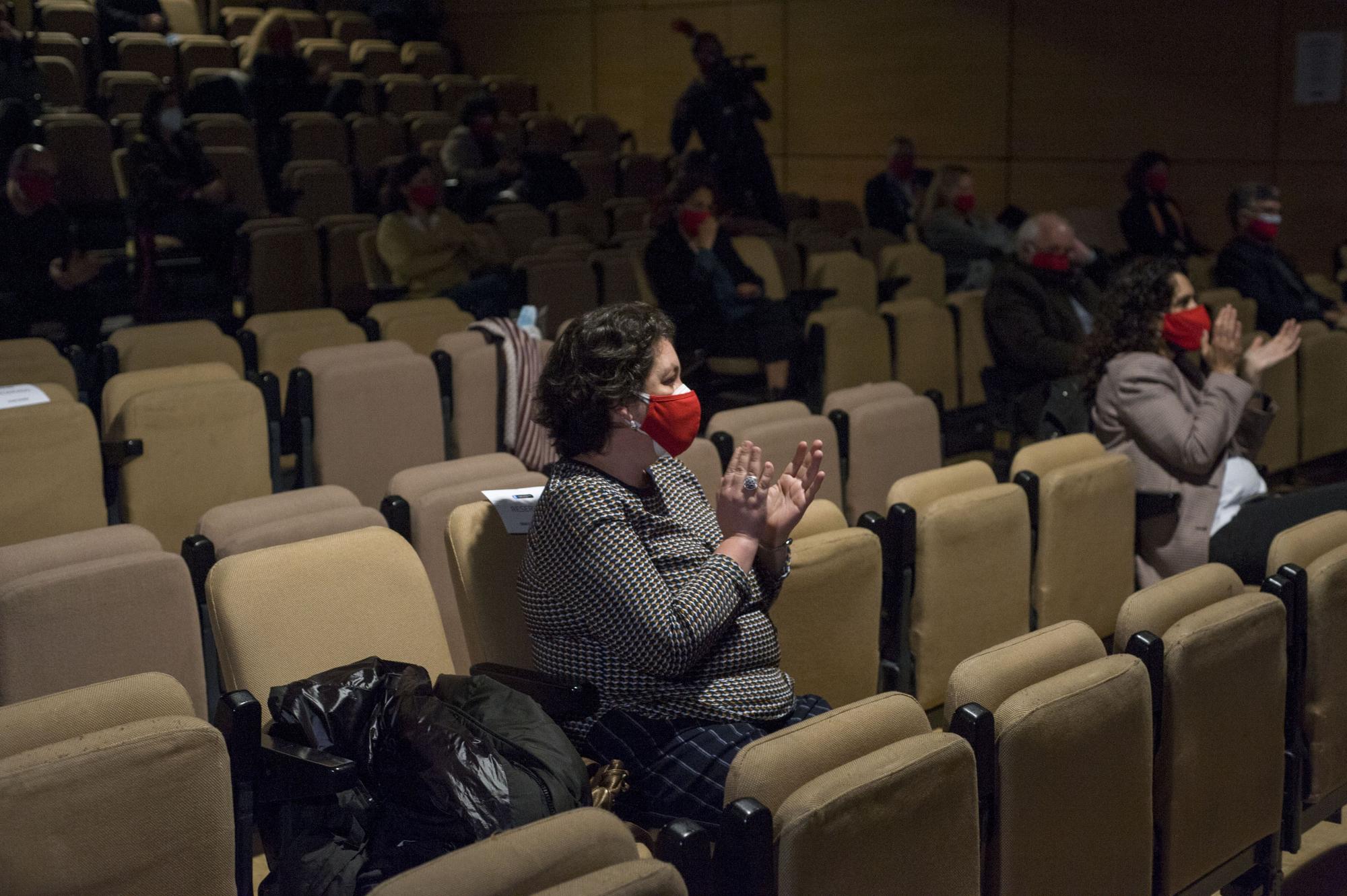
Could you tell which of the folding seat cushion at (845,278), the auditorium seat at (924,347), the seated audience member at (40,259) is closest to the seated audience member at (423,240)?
the seated audience member at (40,259)

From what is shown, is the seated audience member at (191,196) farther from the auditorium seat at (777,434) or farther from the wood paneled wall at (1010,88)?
the wood paneled wall at (1010,88)

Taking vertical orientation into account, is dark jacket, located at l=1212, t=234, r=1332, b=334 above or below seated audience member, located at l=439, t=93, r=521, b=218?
below

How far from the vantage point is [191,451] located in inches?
116

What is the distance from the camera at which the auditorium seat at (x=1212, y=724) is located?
6.19ft

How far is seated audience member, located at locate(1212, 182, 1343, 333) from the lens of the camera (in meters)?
5.13

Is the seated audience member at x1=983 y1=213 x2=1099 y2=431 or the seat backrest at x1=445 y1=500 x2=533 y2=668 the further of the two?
the seated audience member at x1=983 y1=213 x2=1099 y2=431

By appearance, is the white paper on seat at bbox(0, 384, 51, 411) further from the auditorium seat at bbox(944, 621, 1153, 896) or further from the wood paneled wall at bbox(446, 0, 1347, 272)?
the wood paneled wall at bbox(446, 0, 1347, 272)

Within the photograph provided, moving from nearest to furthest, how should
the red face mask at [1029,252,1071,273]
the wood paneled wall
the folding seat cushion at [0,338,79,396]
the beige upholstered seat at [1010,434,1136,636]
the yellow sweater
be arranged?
the beige upholstered seat at [1010,434,1136,636]
the folding seat cushion at [0,338,79,396]
the red face mask at [1029,252,1071,273]
the yellow sweater
the wood paneled wall

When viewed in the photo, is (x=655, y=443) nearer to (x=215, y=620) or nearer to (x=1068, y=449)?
(x=215, y=620)

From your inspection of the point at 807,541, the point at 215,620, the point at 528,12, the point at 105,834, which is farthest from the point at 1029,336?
the point at 528,12

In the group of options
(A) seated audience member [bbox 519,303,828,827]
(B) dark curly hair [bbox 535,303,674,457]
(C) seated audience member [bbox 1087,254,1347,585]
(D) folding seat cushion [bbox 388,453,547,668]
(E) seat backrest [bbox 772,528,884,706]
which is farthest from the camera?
(C) seated audience member [bbox 1087,254,1347,585]

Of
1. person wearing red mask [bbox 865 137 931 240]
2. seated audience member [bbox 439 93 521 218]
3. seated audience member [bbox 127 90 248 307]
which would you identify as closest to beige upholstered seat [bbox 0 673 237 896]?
seated audience member [bbox 127 90 248 307]

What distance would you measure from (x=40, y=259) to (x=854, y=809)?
4.18 metres

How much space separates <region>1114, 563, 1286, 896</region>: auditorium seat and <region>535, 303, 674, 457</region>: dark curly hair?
2.55 feet
